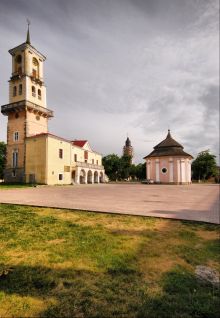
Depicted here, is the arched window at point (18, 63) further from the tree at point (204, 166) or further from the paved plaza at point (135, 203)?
the tree at point (204, 166)

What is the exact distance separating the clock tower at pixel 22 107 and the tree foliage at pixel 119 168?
4085 cm

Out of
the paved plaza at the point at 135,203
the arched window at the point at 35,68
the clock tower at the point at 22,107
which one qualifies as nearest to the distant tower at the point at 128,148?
the clock tower at the point at 22,107

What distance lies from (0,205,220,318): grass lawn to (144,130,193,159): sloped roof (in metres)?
44.2

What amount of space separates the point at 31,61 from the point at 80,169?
69.6 feet

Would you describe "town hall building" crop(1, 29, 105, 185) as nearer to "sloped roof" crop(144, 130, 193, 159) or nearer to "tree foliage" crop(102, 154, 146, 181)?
"sloped roof" crop(144, 130, 193, 159)

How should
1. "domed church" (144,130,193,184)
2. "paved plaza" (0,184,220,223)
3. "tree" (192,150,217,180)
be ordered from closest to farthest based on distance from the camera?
"paved plaza" (0,184,220,223) → "domed church" (144,130,193,184) → "tree" (192,150,217,180)

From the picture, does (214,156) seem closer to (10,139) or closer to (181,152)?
(181,152)

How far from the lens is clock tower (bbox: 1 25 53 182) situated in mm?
35562

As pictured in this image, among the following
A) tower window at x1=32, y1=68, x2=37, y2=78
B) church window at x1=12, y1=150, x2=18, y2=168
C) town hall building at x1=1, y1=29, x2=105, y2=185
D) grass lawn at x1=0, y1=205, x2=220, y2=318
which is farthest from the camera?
tower window at x1=32, y1=68, x2=37, y2=78

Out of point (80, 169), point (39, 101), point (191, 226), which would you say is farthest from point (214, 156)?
point (191, 226)

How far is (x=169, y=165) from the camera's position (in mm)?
50438

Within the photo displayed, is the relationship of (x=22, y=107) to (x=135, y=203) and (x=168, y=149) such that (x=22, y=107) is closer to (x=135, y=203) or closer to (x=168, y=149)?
(x=135, y=203)

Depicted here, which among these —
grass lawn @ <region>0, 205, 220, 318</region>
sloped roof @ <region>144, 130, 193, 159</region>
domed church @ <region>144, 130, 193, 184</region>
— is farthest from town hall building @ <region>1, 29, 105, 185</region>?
grass lawn @ <region>0, 205, 220, 318</region>

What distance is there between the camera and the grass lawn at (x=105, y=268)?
3502 mm
